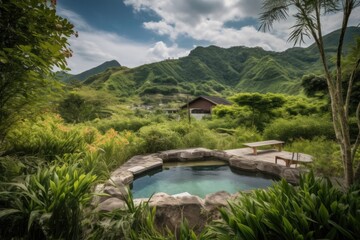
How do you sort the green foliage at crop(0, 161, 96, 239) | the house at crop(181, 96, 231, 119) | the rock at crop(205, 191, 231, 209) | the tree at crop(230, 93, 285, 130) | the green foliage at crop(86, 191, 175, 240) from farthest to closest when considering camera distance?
the house at crop(181, 96, 231, 119) → the tree at crop(230, 93, 285, 130) → the rock at crop(205, 191, 231, 209) → the green foliage at crop(86, 191, 175, 240) → the green foliage at crop(0, 161, 96, 239)

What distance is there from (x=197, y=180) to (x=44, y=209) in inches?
173

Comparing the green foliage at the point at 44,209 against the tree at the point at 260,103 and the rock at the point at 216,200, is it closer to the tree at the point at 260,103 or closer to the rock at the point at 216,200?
the rock at the point at 216,200

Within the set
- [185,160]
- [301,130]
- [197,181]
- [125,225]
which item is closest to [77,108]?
[185,160]

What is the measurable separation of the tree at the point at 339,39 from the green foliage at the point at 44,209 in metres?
3.33

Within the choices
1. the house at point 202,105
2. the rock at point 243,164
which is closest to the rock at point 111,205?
the rock at point 243,164

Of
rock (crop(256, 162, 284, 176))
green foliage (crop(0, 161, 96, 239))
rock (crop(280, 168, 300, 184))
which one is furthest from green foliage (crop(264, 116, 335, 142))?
green foliage (crop(0, 161, 96, 239))

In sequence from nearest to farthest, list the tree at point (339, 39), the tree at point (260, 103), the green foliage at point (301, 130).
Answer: the tree at point (339, 39) < the green foliage at point (301, 130) < the tree at point (260, 103)

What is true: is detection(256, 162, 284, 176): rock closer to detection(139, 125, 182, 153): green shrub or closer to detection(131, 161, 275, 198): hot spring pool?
detection(131, 161, 275, 198): hot spring pool

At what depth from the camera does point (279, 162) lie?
610 cm

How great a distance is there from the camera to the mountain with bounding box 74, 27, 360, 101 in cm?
3856

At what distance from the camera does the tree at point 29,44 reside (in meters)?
1.61

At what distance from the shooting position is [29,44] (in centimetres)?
173

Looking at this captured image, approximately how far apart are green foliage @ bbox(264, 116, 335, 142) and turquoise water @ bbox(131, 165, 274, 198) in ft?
11.1

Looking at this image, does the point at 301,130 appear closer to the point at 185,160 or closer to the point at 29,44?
the point at 185,160
